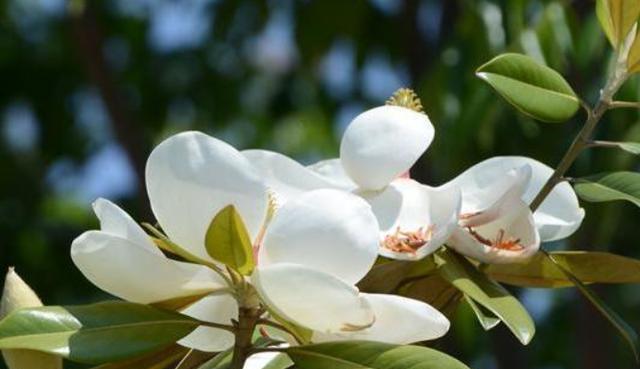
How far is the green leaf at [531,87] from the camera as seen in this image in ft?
2.89

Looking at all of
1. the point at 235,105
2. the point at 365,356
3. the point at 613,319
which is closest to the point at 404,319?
the point at 365,356

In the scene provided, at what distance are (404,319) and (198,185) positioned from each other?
0.12 meters

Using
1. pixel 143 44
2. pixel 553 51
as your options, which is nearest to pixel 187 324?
pixel 553 51

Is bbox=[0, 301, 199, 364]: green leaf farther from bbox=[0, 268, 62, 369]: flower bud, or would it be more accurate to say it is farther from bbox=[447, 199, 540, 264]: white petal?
bbox=[447, 199, 540, 264]: white petal

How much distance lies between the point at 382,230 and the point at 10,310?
0.20 m

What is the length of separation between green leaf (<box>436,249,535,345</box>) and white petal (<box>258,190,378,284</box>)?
68 millimetres

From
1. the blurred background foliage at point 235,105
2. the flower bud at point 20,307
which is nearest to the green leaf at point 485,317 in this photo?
the flower bud at point 20,307

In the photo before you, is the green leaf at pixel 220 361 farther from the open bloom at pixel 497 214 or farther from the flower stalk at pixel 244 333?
the open bloom at pixel 497 214

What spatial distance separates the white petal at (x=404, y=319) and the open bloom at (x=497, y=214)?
6cm

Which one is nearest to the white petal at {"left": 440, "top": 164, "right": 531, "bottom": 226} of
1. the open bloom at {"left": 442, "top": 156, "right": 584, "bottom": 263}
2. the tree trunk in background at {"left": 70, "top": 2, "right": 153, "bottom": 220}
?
the open bloom at {"left": 442, "top": 156, "right": 584, "bottom": 263}

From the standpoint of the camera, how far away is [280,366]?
809 mm

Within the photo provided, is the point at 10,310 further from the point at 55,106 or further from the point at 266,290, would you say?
the point at 55,106

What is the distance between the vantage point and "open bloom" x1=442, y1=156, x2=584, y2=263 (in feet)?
2.67

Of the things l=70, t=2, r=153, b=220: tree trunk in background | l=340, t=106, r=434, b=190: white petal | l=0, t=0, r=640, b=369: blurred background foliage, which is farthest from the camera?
l=70, t=2, r=153, b=220: tree trunk in background
